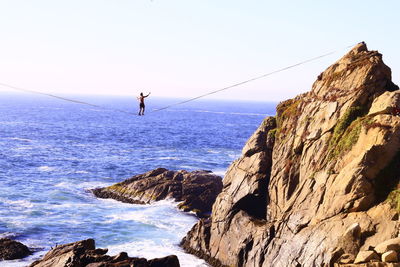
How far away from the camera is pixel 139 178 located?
6812cm

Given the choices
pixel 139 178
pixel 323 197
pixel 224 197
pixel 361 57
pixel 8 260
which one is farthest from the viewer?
pixel 139 178

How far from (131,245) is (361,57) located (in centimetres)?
2678

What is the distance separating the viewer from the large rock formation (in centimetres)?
2797

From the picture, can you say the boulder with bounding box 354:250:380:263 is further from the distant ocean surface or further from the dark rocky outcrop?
the dark rocky outcrop

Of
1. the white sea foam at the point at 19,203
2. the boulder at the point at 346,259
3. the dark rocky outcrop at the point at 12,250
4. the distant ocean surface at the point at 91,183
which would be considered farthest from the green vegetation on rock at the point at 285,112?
the white sea foam at the point at 19,203

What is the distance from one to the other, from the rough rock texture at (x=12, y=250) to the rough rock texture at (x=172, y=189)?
68.2 ft

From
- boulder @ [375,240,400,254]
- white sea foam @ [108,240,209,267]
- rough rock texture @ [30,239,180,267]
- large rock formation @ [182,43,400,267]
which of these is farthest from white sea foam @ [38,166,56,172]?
boulder @ [375,240,400,254]

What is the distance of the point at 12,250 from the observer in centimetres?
4128

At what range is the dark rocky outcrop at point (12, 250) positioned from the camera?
1602 inches

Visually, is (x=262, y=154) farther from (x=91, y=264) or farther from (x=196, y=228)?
(x=91, y=264)

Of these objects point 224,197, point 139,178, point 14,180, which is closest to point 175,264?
point 224,197

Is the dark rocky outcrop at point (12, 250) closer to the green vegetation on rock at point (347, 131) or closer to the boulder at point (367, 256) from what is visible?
the green vegetation on rock at point (347, 131)

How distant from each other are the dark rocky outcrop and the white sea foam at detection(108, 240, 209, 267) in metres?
7.44

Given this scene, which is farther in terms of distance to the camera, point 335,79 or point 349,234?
point 335,79
